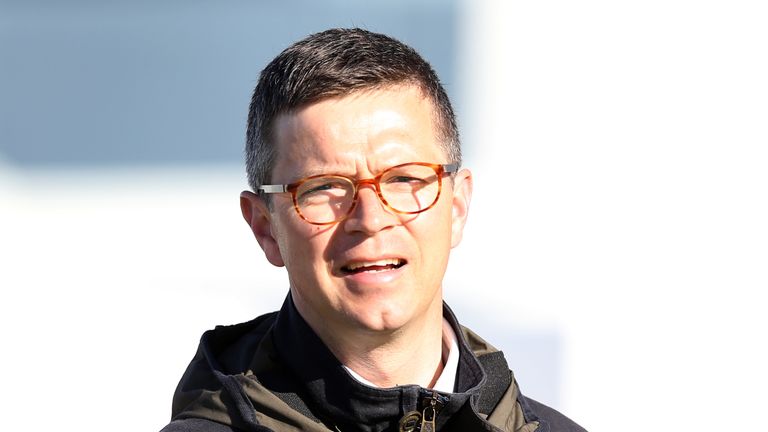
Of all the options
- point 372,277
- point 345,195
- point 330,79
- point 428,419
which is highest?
point 330,79

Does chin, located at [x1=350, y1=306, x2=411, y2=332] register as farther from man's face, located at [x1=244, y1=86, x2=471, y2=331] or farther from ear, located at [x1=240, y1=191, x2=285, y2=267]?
ear, located at [x1=240, y1=191, x2=285, y2=267]

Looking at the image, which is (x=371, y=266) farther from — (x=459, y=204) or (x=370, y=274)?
(x=459, y=204)

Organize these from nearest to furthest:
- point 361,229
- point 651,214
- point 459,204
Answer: point 361,229, point 459,204, point 651,214

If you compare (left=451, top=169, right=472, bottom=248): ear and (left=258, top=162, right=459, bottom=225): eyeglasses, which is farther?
(left=451, top=169, right=472, bottom=248): ear

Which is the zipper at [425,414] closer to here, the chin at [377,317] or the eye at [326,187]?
the chin at [377,317]

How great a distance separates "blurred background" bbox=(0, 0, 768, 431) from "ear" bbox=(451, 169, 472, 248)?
3.48 feet

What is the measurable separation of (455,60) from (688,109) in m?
0.64

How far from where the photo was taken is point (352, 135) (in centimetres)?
184

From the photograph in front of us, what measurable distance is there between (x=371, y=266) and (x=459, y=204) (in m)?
0.28

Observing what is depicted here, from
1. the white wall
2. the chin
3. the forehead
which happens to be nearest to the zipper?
the chin

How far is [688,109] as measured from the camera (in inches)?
121

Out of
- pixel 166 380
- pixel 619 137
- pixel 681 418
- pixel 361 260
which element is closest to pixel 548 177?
pixel 619 137

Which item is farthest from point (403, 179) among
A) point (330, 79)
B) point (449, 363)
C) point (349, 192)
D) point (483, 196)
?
point (483, 196)

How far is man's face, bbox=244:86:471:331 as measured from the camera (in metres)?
1.81
